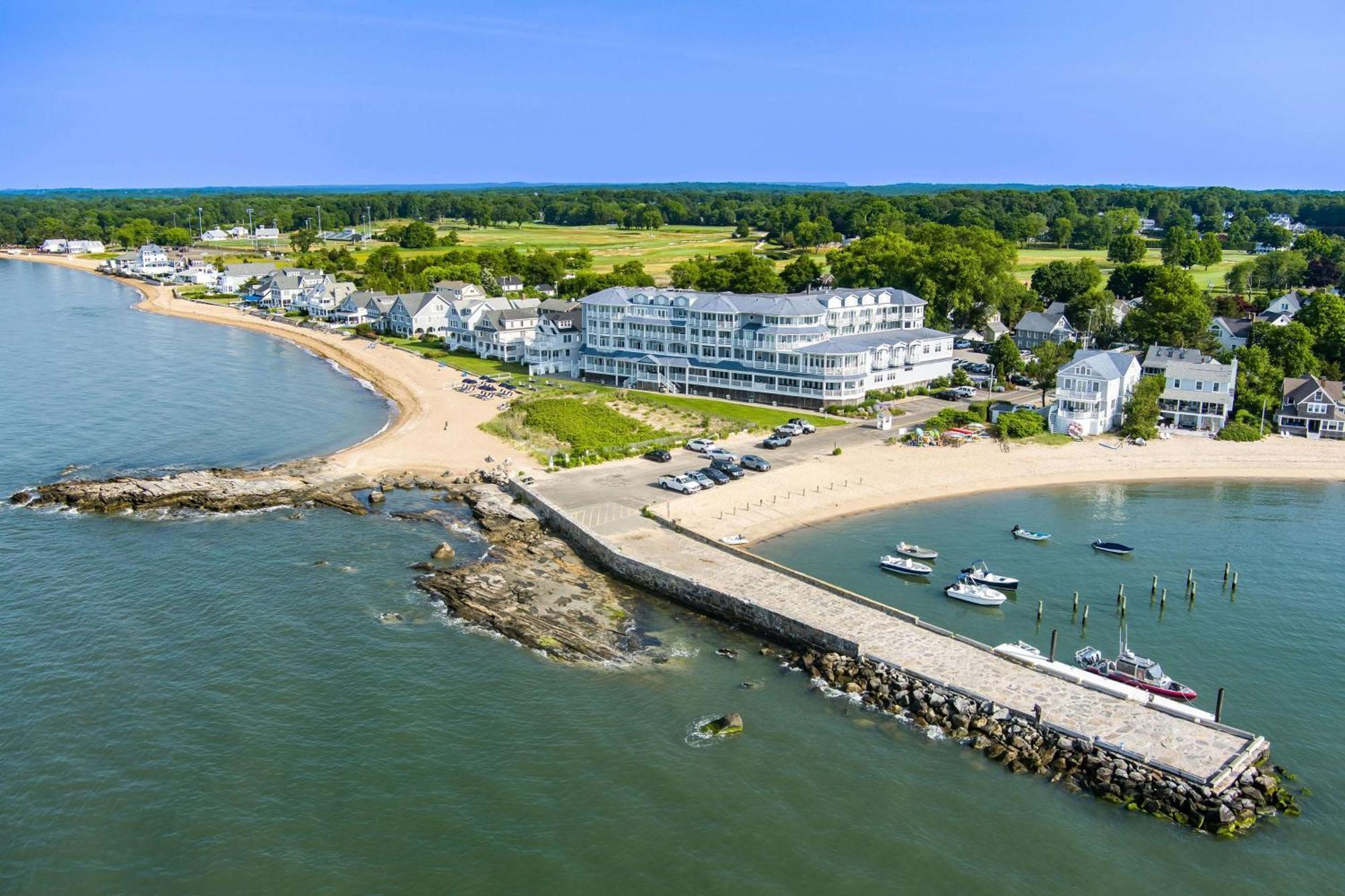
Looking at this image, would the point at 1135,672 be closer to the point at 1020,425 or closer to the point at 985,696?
the point at 985,696

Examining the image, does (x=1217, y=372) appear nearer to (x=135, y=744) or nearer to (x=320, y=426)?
(x=320, y=426)

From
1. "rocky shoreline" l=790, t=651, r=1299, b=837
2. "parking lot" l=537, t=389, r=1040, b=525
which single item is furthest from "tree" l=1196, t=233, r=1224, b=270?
"rocky shoreline" l=790, t=651, r=1299, b=837

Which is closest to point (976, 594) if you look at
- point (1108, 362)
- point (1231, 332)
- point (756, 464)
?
point (756, 464)

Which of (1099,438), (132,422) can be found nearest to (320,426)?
(132,422)

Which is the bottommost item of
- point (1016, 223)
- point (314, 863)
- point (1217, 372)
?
point (314, 863)

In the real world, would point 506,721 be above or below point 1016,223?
below

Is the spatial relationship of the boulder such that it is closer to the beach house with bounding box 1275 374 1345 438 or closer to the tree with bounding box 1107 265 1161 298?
the beach house with bounding box 1275 374 1345 438
